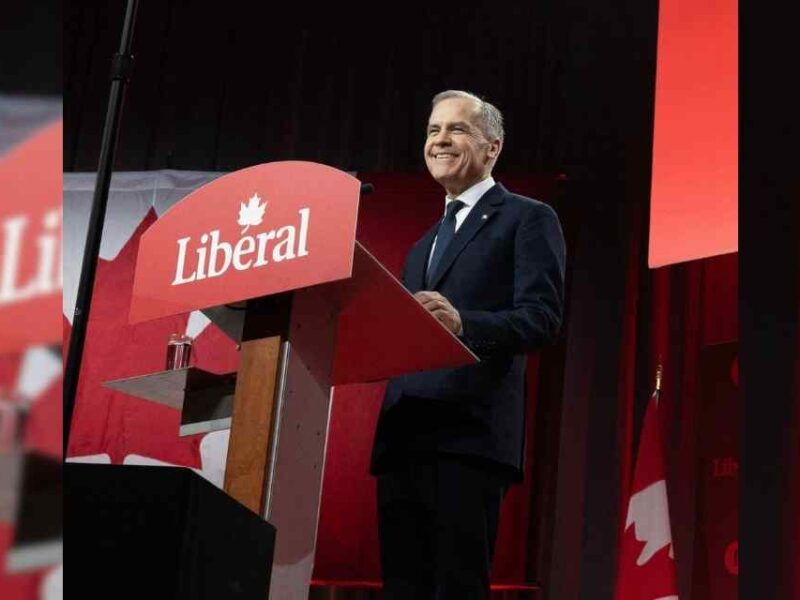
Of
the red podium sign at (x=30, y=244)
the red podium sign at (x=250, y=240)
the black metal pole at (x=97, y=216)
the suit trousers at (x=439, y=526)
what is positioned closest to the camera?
the red podium sign at (x=30, y=244)

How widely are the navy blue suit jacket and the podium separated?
11.3 inches

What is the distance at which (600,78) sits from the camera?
331 cm

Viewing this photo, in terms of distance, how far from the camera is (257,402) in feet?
3.59

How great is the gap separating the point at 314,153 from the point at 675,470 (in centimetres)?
158

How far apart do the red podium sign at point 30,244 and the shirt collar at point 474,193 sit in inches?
64.0

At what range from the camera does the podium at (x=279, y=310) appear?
1067mm

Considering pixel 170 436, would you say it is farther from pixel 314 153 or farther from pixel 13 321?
pixel 13 321

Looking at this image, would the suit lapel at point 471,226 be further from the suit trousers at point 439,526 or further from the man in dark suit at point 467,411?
the suit trousers at point 439,526

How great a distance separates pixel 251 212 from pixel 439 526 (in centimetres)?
60

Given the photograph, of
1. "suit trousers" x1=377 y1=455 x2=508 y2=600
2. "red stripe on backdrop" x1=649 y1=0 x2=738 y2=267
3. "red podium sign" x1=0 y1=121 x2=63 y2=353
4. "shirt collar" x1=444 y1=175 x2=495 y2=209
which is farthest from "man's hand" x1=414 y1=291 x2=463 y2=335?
"red stripe on backdrop" x1=649 y1=0 x2=738 y2=267

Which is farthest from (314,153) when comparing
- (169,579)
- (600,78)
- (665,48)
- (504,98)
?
(169,579)

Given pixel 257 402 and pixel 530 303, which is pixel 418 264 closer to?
pixel 530 303

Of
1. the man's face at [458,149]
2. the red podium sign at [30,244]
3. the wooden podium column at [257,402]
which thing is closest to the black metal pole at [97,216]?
the wooden podium column at [257,402]

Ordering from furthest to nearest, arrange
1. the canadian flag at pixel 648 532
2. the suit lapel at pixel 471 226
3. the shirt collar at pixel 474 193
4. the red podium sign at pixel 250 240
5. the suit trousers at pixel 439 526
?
the canadian flag at pixel 648 532 → the shirt collar at pixel 474 193 → the suit lapel at pixel 471 226 → the suit trousers at pixel 439 526 → the red podium sign at pixel 250 240
